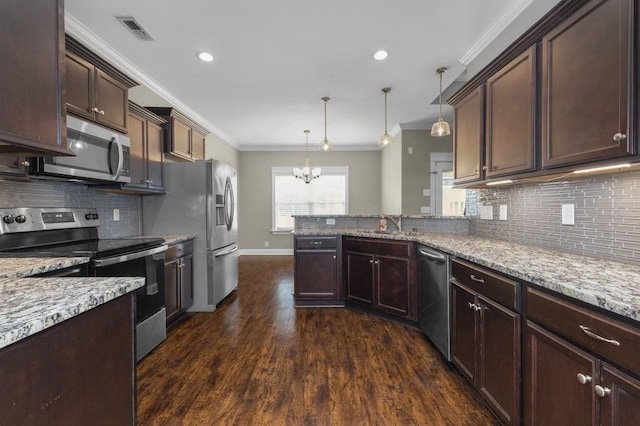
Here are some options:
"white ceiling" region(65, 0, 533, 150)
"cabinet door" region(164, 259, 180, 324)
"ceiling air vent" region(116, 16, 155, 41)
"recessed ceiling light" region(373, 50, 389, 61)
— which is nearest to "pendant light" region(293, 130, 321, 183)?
"white ceiling" region(65, 0, 533, 150)

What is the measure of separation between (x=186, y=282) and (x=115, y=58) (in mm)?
2324

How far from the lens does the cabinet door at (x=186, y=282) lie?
2.99 metres

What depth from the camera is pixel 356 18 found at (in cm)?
231

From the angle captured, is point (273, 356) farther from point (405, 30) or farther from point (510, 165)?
point (405, 30)

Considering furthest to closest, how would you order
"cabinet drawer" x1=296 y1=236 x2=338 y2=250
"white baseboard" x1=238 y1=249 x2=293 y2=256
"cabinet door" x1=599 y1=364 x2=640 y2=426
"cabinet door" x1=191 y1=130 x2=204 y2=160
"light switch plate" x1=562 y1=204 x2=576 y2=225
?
"white baseboard" x1=238 y1=249 x2=293 y2=256 → "cabinet door" x1=191 y1=130 x2=204 y2=160 → "cabinet drawer" x1=296 y1=236 x2=338 y2=250 → "light switch plate" x1=562 y1=204 x2=576 y2=225 → "cabinet door" x1=599 y1=364 x2=640 y2=426

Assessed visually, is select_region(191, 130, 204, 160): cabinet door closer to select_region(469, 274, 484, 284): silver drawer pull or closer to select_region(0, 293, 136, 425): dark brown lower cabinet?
select_region(0, 293, 136, 425): dark brown lower cabinet

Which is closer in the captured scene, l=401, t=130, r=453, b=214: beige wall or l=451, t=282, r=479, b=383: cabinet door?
l=451, t=282, r=479, b=383: cabinet door

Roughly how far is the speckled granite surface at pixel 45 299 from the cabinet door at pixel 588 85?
6.76 ft

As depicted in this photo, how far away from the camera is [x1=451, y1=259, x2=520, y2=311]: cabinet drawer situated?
1.39 m

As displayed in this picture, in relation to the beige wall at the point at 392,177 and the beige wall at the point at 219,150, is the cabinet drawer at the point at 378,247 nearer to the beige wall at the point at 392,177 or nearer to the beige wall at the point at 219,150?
the beige wall at the point at 392,177

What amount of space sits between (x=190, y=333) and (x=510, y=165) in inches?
119

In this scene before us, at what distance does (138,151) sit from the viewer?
284 cm

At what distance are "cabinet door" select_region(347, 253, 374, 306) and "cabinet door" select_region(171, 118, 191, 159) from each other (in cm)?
242

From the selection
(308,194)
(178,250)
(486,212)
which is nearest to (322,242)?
(178,250)
